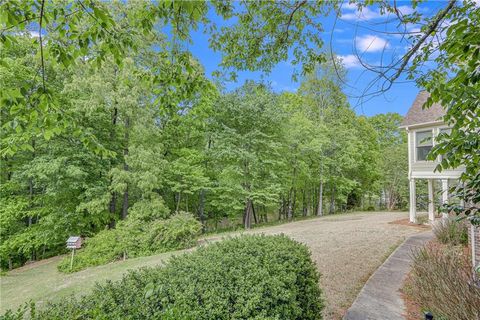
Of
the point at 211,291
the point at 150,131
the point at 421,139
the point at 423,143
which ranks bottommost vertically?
the point at 211,291

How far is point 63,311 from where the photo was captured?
193cm

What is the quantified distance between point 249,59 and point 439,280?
12.7ft

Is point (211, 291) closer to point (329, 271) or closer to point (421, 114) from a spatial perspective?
point (329, 271)

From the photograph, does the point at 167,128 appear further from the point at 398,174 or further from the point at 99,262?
the point at 398,174

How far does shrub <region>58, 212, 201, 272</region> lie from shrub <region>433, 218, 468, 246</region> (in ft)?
24.4

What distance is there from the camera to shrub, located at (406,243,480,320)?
8.86ft

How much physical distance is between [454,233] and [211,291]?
7059mm

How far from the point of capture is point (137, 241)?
9.50 metres

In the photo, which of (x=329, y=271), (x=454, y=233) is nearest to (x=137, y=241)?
(x=329, y=271)

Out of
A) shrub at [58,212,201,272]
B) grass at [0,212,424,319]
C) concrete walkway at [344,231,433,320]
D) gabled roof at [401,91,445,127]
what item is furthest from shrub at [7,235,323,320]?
gabled roof at [401,91,445,127]

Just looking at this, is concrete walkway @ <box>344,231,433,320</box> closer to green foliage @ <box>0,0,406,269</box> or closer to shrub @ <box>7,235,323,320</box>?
shrub @ <box>7,235,323,320</box>

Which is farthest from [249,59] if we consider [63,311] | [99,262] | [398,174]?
[398,174]

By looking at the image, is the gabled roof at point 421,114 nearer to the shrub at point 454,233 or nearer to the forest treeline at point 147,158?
the forest treeline at point 147,158

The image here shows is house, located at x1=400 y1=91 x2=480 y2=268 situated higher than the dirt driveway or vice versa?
house, located at x1=400 y1=91 x2=480 y2=268
